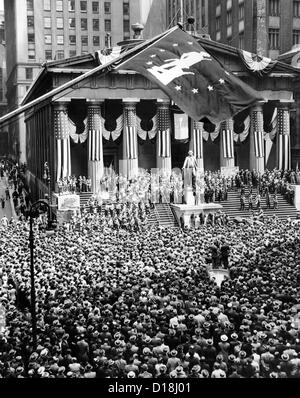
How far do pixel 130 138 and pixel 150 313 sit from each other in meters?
37.6

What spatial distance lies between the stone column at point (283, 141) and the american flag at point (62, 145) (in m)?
19.9

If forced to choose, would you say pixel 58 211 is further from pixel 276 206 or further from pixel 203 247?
pixel 203 247

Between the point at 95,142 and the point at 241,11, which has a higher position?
the point at 241,11

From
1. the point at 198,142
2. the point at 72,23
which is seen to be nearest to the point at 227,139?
the point at 198,142

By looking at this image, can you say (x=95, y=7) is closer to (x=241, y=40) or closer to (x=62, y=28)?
(x=62, y=28)

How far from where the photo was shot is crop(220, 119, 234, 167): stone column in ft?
179

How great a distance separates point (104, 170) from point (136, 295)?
3659 centimetres

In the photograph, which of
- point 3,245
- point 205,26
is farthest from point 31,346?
point 205,26

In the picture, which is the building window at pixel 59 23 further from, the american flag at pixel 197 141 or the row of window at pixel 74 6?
the american flag at pixel 197 141

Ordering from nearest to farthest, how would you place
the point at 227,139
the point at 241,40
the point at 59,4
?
the point at 227,139, the point at 241,40, the point at 59,4

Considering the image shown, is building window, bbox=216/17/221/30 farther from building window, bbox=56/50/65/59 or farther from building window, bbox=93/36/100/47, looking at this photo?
building window, bbox=56/50/65/59

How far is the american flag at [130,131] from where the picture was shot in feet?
176

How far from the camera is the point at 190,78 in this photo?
17328 millimetres

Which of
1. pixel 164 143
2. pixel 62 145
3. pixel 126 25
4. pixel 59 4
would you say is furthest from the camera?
pixel 126 25
